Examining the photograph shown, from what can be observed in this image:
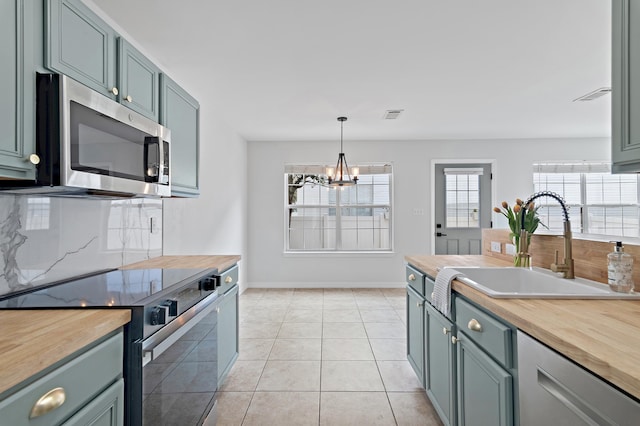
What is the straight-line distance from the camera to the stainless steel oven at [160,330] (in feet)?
3.95

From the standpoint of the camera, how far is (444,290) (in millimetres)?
1722

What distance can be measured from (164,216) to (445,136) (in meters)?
4.49

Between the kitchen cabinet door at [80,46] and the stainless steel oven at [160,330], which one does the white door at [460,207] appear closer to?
the stainless steel oven at [160,330]

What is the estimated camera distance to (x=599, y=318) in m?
1.06

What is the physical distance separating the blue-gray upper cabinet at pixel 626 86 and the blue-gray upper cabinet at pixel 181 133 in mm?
2250

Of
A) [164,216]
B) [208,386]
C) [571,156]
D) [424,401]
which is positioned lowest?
[424,401]

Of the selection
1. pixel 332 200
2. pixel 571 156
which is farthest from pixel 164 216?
pixel 571 156

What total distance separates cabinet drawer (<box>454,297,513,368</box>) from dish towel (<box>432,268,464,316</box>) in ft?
0.17

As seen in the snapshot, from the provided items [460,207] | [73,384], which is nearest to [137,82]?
[73,384]

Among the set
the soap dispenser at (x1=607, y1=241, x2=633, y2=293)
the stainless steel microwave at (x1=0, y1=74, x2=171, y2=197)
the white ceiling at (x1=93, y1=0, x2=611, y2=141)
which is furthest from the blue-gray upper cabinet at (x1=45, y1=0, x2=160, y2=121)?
the soap dispenser at (x1=607, y1=241, x2=633, y2=293)

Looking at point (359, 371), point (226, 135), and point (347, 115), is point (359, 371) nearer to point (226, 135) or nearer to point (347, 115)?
point (347, 115)

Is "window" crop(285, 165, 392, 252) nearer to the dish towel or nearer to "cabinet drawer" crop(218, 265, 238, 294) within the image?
"cabinet drawer" crop(218, 265, 238, 294)

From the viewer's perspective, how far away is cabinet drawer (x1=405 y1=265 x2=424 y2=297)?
2244 mm

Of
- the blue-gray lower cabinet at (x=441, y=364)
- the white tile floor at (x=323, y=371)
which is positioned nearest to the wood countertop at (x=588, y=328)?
the blue-gray lower cabinet at (x=441, y=364)
